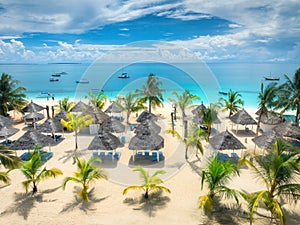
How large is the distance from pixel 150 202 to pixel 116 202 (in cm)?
151

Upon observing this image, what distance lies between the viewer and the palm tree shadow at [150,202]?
28.8ft

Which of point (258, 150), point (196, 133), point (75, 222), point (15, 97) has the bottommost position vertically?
point (75, 222)

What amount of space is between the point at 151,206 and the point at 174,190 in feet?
5.61

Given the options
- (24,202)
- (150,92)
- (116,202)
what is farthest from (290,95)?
(24,202)

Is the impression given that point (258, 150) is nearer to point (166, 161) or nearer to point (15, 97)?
point (166, 161)

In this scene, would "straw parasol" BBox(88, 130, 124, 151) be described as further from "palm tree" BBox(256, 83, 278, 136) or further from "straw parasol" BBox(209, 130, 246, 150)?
"palm tree" BBox(256, 83, 278, 136)

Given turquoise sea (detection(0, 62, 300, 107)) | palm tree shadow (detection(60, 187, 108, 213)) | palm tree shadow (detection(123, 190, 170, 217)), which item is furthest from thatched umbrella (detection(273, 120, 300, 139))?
turquoise sea (detection(0, 62, 300, 107))

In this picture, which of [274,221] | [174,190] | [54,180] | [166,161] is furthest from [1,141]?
[274,221]

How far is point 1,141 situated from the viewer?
16516 mm

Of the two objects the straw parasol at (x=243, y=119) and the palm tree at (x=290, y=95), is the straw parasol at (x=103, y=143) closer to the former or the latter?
the straw parasol at (x=243, y=119)

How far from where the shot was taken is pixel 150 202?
9.26m

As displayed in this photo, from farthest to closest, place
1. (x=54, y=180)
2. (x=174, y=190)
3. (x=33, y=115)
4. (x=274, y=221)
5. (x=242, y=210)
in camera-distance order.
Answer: (x=33, y=115), (x=54, y=180), (x=174, y=190), (x=242, y=210), (x=274, y=221)

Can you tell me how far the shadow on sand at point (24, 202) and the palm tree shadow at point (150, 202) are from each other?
3.63 meters

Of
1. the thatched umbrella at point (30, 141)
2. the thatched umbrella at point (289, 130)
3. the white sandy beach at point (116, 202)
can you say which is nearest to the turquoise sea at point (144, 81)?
the thatched umbrella at point (289, 130)
